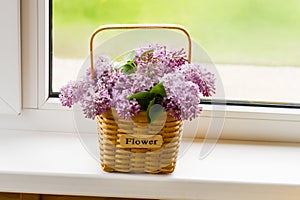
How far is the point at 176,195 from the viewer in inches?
48.6

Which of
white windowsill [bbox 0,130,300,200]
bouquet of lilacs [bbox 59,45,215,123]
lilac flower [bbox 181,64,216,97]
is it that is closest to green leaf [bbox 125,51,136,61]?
bouquet of lilacs [bbox 59,45,215,123]

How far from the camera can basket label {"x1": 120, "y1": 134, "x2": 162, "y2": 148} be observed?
1.17m

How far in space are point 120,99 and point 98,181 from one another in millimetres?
209

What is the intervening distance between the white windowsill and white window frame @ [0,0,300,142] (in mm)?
119

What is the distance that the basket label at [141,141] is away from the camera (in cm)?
117

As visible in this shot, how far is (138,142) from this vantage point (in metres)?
1.17

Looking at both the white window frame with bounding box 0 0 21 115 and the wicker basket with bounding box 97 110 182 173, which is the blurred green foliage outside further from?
the wicker basket with bounding box 97 110 182 173

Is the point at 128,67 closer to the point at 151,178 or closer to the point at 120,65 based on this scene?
the point at 120,65

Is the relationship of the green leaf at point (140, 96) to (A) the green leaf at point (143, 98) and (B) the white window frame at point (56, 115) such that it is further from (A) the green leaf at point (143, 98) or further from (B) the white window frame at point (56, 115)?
(B) the white window frame at point (56, 115)

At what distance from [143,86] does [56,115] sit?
39 cm

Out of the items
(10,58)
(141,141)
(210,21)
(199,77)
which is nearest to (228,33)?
(210,21)

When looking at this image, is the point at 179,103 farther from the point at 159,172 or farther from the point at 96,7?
the point at 96,7

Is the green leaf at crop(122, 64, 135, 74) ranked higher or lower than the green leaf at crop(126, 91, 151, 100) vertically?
higher

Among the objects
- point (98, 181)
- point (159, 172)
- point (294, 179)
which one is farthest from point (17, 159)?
point (294, 179)
